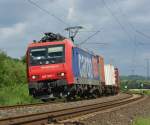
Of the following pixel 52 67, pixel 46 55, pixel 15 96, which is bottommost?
pixel 15 96

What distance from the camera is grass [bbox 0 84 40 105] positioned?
96.5 ft

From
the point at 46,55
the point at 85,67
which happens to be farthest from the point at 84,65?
the point at 46,55

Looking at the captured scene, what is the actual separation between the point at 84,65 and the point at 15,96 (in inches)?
186

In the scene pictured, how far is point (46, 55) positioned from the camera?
93.2ft

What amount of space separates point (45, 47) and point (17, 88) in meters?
7.77

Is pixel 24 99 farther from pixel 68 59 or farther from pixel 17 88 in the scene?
pixel 68 59

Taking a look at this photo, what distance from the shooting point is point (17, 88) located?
35375mm

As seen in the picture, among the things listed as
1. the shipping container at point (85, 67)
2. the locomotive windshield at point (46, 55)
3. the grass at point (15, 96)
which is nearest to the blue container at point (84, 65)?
the shipping container at point (85, 67)

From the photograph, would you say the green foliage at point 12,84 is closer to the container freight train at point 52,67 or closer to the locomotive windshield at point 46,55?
the container freight train at point 52,67

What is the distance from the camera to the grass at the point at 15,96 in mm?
29416

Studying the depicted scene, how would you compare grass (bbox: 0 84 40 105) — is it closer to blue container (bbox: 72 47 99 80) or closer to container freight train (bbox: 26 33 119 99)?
container freight train (bbox: 26 33 119 99)

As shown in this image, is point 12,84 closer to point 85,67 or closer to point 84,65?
point 85,67

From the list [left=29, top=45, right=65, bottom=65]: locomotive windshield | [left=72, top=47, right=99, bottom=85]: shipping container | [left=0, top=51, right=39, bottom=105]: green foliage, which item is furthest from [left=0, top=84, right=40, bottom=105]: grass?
[left=72, top=47, right=99, bottom=85]: shipping container

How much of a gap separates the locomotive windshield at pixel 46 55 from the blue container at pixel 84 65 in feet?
3.32
